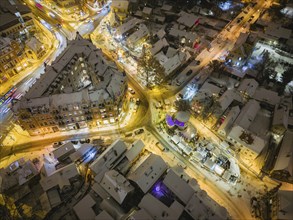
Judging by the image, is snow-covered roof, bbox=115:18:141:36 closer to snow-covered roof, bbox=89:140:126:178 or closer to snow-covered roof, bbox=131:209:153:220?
snow-covered roof, bbox=89:140:126:178

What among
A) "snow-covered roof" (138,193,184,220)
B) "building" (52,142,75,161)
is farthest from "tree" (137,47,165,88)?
"snow-covered roof" (138,193,184,220)

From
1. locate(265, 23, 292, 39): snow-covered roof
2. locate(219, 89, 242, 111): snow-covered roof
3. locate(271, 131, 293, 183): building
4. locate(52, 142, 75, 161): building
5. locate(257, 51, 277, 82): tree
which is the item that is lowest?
locate(52, 142, 75, 161): building

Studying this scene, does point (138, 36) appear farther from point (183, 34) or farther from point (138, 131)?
point (138, 131)

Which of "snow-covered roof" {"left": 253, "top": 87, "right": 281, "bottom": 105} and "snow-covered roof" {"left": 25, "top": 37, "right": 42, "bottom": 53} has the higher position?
"snow-covered roof" {"left": 253, "top": 87, "right": 281, "bottom": 105}

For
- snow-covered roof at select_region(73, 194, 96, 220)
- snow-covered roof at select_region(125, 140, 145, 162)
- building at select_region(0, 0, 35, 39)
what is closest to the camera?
snow-covered roof at select_region(73, 194, 96, 220)

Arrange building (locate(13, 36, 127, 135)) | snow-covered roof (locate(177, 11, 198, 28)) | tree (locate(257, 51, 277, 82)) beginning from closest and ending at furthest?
building (locate(13, 36, 127, 135)) < tree (locate(257, 51, 277, 82)) < snow-covered roof (locate(177, 11, 198, 28))

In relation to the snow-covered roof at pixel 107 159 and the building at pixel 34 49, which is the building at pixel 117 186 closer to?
the snow-covered roof at pixel 107 159

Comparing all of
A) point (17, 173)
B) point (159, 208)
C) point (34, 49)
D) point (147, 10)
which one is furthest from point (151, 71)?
point (17, 173)

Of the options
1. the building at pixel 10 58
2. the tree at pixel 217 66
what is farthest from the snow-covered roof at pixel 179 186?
the building at pixel 10 58
